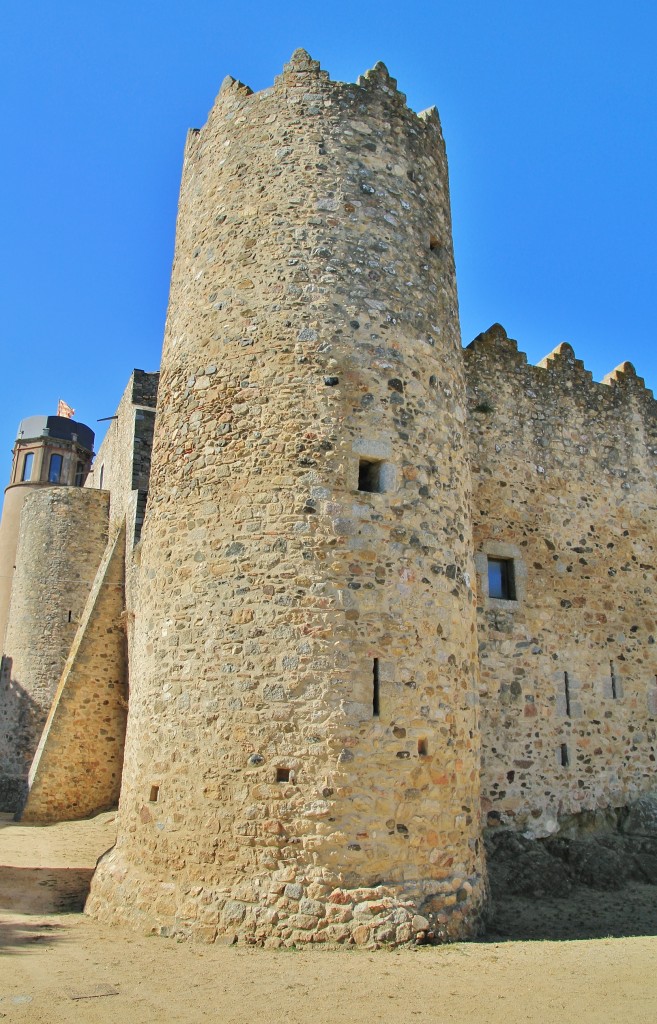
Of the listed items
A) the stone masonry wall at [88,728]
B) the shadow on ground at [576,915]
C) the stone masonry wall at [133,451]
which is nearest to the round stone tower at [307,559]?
the shadow on ground at [576,915]

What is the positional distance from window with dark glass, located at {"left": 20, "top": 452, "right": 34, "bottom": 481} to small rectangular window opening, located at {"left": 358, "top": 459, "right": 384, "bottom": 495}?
2515 cm

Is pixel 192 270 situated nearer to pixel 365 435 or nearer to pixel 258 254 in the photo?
pixel 258 254

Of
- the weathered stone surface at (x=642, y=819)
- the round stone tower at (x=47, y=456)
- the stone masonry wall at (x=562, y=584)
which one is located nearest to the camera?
the stone masonry wall at (x=562, y=584)

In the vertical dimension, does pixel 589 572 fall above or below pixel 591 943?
above

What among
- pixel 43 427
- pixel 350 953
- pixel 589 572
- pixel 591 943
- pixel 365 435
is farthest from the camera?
pixel 43 427

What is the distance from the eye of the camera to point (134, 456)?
14.3m

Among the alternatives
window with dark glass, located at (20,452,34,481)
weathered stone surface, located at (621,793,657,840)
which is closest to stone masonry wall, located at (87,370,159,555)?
weathered stone surface, located at (621,793,657,840)

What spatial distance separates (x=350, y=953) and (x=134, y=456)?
9932 millimetres

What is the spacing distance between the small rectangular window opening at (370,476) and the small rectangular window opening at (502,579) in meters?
3.52

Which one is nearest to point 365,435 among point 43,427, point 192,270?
point 192,270

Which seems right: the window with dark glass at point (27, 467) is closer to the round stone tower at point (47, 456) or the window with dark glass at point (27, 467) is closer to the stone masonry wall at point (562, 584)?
the round stone tower at point (47, 456)

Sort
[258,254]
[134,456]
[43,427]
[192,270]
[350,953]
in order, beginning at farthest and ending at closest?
[43,427]
[134,456]
[192,270]
[258,254]
[350,953]

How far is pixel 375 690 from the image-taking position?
719 cm

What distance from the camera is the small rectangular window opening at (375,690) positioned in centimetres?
712
